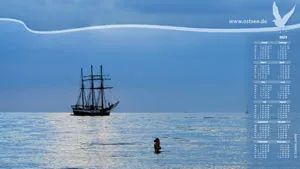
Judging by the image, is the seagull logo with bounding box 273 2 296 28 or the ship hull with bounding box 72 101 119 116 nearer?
the seagull logo with bounding box 273 2 296 28

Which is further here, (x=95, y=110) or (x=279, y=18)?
(x=95, y=110)

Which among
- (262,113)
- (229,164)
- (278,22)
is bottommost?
(229,164)

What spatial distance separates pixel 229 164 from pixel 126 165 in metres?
7.22

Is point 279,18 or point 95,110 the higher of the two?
point 279,18

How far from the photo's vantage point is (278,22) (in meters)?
27.0

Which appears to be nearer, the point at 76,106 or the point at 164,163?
the point at 164,163

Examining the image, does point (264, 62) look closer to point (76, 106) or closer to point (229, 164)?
point (229, 164)

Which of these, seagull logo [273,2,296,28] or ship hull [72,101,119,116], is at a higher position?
seagull logo [273,2,296,28]

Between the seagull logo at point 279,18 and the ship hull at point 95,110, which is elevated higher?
the seagull logo at point 279,18

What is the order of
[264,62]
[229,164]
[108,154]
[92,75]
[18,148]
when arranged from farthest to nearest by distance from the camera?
[92,75] < [18,148] < [108,154] < [229,164] < [264,62]

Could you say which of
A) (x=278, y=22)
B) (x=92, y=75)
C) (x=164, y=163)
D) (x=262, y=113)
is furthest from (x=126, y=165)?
(x=92, y=75)

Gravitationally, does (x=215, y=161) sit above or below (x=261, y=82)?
below

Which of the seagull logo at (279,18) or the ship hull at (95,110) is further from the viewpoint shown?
the ship hull at (95,110)

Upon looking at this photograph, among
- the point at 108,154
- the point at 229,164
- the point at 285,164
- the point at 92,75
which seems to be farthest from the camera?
the point at 92,75
